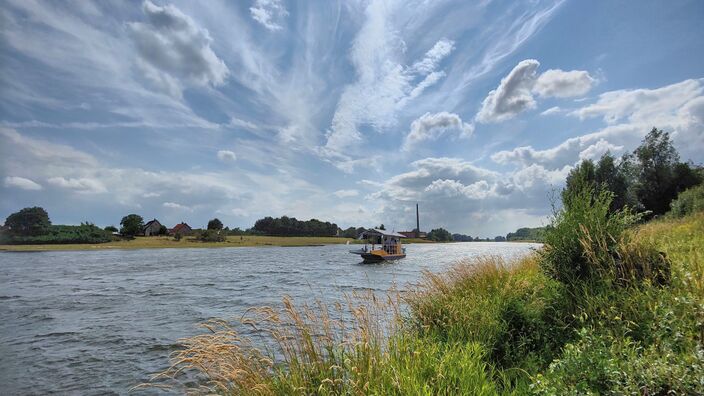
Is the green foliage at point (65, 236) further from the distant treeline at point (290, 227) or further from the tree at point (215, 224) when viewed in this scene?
the distant treeline at point (290, 227)

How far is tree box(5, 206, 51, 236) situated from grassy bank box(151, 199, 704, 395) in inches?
3887

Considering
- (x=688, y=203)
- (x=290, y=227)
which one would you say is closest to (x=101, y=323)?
(x=688, y=203)

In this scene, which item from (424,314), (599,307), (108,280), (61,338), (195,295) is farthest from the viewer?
(108,280)

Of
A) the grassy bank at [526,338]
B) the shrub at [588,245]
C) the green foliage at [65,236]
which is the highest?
the green foliage at [65,236]

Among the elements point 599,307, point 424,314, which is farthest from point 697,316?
point 424,314

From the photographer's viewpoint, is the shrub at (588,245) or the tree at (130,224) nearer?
the shrub at (588,245)

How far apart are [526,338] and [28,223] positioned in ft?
348

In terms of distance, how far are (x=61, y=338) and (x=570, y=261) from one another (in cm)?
1553

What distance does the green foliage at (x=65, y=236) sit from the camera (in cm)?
7712

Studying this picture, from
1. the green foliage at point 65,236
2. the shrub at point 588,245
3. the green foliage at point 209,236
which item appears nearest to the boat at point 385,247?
the shrub at point 588,245

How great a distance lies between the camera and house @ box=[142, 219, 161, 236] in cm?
11084

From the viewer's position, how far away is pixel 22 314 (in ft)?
51.0

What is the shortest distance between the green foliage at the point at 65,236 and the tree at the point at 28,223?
1.09 m

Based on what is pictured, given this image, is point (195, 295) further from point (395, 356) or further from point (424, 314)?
point (395, 356)
